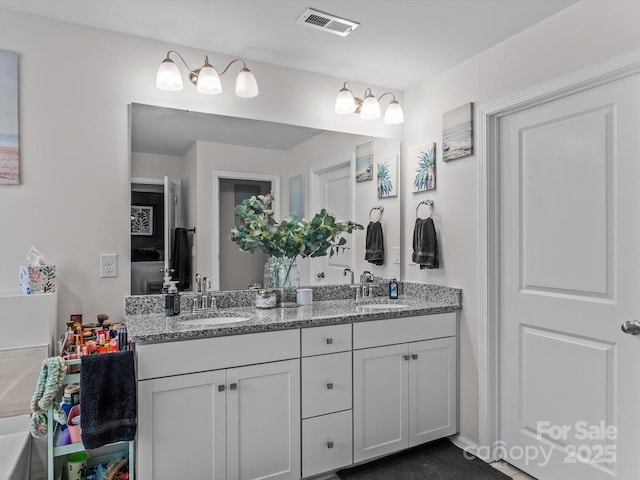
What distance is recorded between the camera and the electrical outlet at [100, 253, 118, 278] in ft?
6.98

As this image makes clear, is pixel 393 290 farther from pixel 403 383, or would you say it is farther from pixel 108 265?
pixel 108 265

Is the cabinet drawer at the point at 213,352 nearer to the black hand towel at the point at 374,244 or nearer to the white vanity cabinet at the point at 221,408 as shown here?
the white vanity cabinet at the point at 221,408

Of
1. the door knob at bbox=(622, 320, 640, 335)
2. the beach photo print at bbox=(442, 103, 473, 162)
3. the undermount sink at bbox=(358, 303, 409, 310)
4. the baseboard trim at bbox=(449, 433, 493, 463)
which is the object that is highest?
the beach photo print at bbox=(442, 103, 473, 162)

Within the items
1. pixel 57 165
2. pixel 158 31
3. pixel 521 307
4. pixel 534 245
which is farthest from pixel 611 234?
pixel 57 165

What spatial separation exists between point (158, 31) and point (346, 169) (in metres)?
1.37

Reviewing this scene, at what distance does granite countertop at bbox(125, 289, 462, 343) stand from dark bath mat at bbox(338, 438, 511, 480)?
0.82 meters

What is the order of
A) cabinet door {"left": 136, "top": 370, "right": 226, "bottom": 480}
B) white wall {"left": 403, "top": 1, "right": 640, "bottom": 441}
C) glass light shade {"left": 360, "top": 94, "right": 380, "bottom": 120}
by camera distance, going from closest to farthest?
cabinet door {"left": 136, "top": 370, "right": 226, "bottom": 480}, white wall {"left": 403, "top": 1, "right": 640, "bottom": 441}, glass light shade {"left": 360, "top": 94, "right": 380, "bottom": 120}

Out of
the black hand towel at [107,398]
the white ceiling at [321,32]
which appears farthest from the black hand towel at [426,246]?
the black hand towel at [107,398]

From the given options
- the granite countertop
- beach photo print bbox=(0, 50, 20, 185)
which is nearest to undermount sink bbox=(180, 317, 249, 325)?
the granite countertop

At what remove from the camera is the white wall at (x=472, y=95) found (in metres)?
1.84


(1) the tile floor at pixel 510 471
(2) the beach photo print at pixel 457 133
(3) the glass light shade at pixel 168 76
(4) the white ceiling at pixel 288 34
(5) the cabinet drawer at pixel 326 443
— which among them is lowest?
(1) the tile floor at pixel 510 471

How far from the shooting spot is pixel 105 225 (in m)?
2.15

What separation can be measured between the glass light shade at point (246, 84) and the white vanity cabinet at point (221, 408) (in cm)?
135

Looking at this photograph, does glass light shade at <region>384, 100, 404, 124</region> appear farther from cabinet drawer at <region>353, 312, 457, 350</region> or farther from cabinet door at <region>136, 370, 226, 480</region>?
cabinet door at <region>136, 370, 226, 480</region>
